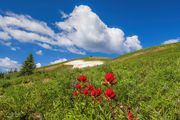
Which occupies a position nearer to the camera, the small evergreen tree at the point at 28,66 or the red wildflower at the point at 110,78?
the red wildflower at the point at 110,78

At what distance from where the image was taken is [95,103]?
7.59 m

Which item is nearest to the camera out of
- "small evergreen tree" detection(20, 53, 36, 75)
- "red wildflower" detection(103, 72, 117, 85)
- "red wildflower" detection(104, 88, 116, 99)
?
"red wildflower" detection(104, 88, 116, 99)

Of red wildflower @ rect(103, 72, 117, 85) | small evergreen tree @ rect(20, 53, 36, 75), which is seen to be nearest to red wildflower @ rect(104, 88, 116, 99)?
red wildflower @ rect(103, 72, 117, 85)

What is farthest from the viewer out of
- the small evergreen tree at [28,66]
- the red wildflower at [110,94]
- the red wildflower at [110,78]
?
the small evergreen tree at [28,66]

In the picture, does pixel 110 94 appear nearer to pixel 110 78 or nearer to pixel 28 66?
pixel 110 78

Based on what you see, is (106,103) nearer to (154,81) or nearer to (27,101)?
(27,101)

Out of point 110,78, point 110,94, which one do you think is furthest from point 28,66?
point 110,94

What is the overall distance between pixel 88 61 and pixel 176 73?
65.9 meters

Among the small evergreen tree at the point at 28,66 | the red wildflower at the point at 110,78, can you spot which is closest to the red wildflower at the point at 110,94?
the red wildflower at the point at 110,78

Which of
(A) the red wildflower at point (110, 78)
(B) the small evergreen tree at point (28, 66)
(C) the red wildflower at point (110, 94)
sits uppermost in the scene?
(B) the small evergreen tree at point (28, 66)

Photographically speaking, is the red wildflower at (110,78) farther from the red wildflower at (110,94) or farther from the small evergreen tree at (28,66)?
the small evergreen tree at (28,66)

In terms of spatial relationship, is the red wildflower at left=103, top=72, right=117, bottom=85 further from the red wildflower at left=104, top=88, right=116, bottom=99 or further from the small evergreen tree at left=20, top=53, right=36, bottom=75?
the small evergreen tree at left=20, top=53, right=36, bottom=75

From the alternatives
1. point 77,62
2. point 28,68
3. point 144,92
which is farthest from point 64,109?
point 77,62

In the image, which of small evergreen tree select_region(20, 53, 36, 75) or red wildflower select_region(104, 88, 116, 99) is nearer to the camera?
red wildflower select_region(104, 88, 116, 99)
